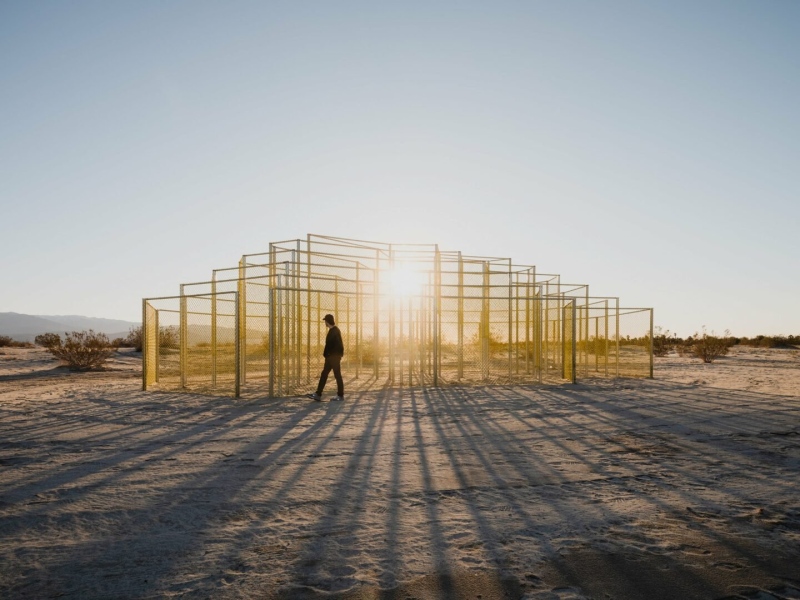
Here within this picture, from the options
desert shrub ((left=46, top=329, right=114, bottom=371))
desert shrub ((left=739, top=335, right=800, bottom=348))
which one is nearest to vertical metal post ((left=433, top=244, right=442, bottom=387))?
desert shrub ((left=46, top=329, right=114, bottom=371))

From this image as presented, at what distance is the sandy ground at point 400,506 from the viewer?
10.8ft

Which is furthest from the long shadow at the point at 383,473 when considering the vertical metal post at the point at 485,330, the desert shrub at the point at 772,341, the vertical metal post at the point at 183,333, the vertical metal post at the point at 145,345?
the desert shrub at the point at 772,341

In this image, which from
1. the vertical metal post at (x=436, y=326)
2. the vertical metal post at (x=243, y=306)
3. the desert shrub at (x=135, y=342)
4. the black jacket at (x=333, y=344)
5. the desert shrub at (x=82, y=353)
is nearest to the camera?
the black jacket at (x=333, y=344)

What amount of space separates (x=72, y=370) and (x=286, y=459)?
1754 centimetres

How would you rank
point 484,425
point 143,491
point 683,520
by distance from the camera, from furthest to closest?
point 484,425, point 143,491, point 683,520

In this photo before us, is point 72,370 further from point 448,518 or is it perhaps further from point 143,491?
point 448,518

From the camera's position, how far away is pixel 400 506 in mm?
4684

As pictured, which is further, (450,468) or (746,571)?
(450,468)

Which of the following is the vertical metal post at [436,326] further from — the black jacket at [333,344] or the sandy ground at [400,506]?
the sandy ground at [400,506]

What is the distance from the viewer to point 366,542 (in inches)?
152

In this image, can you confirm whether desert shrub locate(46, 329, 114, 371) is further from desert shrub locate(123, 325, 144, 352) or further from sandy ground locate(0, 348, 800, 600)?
sandy ground locate(0, 348, 800, 600)

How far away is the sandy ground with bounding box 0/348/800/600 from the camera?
10.8ft

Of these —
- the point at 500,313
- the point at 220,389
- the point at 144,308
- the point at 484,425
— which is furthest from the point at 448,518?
the point at 500,313

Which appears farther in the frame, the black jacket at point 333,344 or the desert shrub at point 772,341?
the desert shrub at point 772,341
